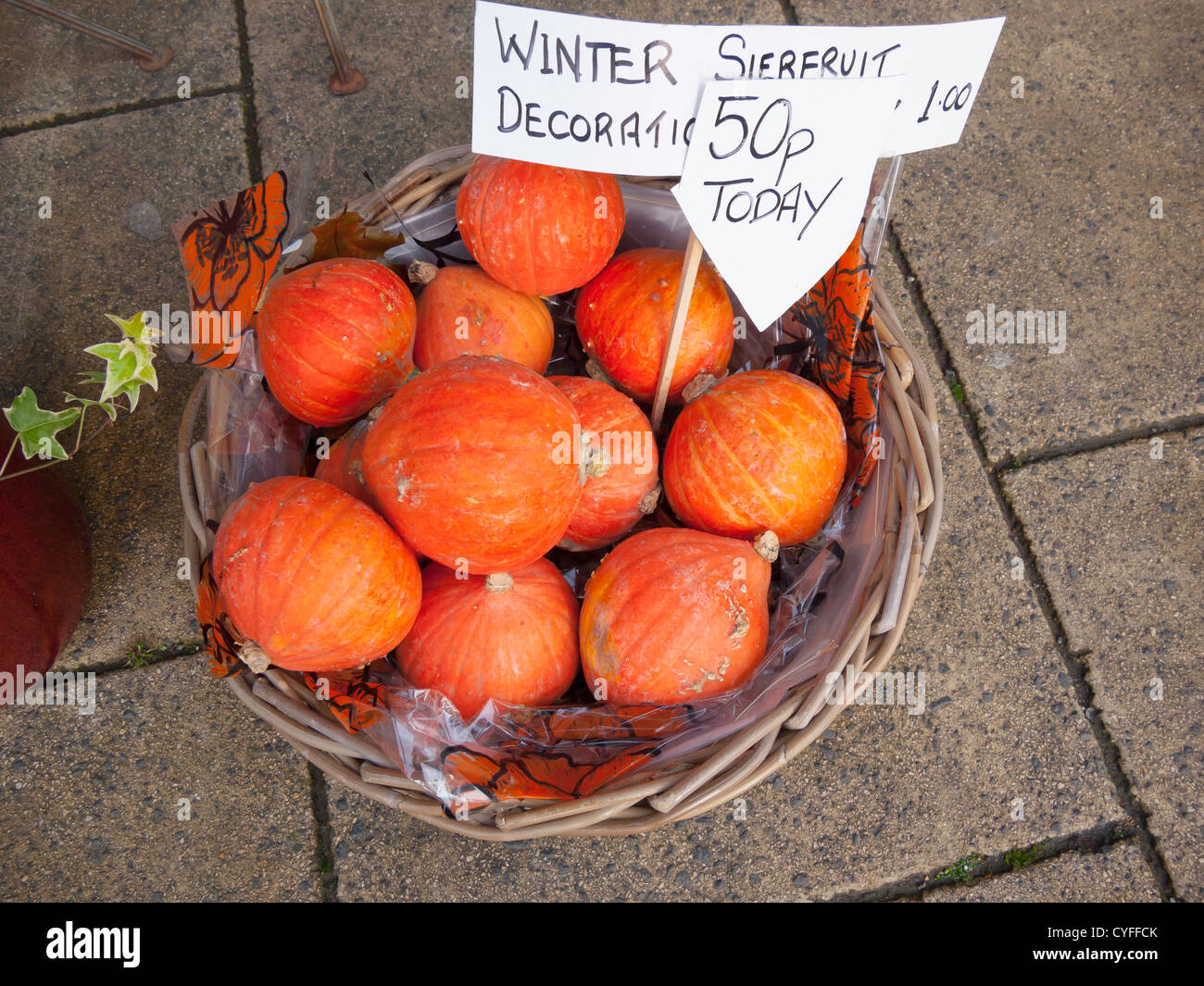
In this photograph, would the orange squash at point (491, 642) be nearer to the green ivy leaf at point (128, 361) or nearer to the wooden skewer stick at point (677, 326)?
the wooden skewer stick at point (677, 326)

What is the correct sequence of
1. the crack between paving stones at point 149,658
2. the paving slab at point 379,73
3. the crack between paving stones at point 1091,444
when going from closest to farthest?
the crack between paving stones at point 149,658, the crack between paving stones at point 1091,444, the paving slab at point 379,73

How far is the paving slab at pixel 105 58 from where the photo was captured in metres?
2.38

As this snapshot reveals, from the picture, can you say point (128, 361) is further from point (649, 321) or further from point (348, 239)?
point (649, 321)

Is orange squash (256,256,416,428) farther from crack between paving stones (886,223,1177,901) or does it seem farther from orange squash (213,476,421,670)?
crack between paving stones (886,223,1177,901)

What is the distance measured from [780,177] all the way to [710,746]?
88 centimetres

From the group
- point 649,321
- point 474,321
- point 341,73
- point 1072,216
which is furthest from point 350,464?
point 1072,216

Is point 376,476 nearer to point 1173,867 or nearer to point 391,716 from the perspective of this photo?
point 391,716

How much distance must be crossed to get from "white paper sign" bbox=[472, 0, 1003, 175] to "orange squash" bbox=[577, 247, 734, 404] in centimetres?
34

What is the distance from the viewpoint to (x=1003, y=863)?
5.73 feet

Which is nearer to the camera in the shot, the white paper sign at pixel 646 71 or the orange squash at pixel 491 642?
the white paper sign at pixel 646 71

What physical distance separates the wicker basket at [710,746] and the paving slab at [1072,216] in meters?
0.75

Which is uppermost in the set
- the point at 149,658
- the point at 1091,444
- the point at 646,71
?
the point at 646,71

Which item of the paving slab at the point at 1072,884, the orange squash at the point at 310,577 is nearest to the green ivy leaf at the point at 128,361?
the orange squash at the point at 310,577

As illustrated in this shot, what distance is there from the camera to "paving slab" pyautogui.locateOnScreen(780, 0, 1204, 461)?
2.12m
